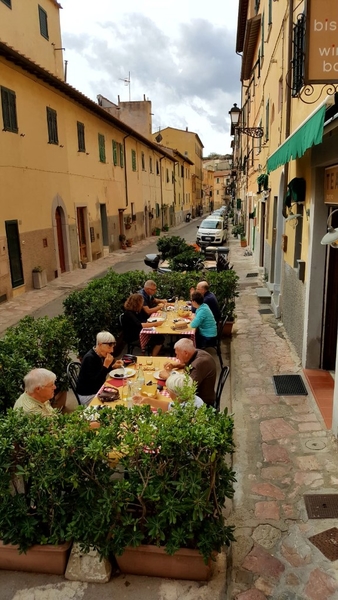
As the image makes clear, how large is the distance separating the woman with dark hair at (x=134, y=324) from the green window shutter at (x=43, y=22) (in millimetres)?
16624

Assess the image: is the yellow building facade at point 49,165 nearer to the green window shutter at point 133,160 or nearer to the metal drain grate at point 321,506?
the green window shutter at point 133,160

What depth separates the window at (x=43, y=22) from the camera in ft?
59.1

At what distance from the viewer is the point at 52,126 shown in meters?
16.0

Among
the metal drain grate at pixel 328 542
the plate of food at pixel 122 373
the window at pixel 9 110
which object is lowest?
the metal drain grate at pixel 328 542

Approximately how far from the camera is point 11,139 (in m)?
13.0

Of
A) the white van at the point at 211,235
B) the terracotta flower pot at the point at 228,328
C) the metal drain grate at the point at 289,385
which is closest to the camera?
the metal drain grate at the point at 289,385

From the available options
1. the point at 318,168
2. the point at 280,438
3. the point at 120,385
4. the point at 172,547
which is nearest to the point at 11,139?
the point at 318,168

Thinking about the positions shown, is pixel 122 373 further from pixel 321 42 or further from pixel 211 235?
pixel 211 235


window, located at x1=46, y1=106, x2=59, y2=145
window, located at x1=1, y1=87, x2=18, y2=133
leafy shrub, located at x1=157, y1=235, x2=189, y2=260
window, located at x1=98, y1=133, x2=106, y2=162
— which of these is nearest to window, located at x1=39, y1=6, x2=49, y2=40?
window, located at x1=98, y1=133, x2=106, y2=162

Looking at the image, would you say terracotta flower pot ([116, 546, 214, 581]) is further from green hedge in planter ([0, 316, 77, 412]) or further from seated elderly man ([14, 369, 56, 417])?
green hedge in planter ([0, 316, 77, 412])

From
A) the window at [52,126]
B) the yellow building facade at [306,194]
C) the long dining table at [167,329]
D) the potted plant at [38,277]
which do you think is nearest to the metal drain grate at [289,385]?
the yellow building facade at [306,194]

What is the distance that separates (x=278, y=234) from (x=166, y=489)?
8.77m

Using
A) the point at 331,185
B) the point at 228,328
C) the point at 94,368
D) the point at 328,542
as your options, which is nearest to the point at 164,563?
the point at 328,542

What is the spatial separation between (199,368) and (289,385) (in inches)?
97.5
